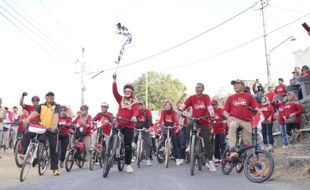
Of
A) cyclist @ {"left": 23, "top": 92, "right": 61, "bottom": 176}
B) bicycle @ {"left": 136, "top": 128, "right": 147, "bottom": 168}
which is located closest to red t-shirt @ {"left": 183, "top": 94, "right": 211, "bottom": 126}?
bicycle @ {"left": 136, "top": 128, "right": 147, "bottom": 168}

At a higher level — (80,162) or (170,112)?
(170,112)

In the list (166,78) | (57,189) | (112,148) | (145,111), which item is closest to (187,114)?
(112,148)

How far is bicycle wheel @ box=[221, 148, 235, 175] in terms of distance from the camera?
9245 mm

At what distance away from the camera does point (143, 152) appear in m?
13.5

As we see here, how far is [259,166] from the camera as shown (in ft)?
26.1

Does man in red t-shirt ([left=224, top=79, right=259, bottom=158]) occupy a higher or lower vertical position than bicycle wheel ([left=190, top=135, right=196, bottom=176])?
higher

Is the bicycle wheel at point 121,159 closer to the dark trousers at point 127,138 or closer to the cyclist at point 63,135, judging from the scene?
the dark trousers at point 127,138

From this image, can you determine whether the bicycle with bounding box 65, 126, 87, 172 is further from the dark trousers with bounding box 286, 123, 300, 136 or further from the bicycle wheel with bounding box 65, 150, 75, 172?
the dark trousers with bounding box 286, 123, 300, 136

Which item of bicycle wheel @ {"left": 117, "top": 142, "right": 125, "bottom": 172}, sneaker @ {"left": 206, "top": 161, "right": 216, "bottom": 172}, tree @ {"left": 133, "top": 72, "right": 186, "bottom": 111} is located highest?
tree @ {"left": 133, "top": 72, "right": 186, "bottom": 111}

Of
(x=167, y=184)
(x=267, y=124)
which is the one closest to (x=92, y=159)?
(x=167, y=184)

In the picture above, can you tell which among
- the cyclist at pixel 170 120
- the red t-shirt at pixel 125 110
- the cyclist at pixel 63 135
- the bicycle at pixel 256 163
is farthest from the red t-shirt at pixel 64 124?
the bicycle at pixel 256 163

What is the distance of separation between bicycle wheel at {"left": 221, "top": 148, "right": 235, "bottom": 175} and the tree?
5503 cm

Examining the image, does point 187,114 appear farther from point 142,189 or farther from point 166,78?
point 166,78

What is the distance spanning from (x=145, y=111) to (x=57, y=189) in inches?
267
